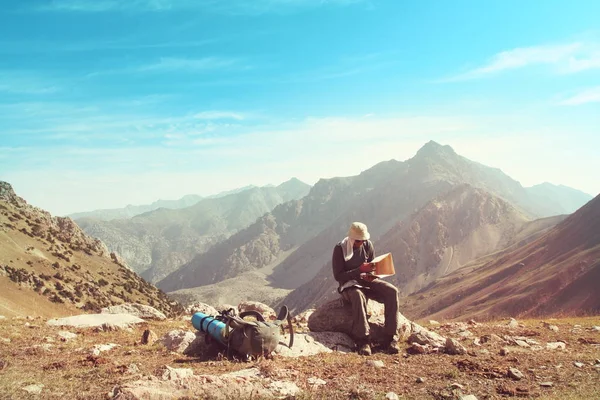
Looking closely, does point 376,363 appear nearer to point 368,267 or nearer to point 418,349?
point 418,349

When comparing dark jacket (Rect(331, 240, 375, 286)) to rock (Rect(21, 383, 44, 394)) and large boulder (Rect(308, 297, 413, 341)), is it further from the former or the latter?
rock (Rect(21, 383, 44, 394))

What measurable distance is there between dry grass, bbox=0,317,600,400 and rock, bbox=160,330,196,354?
10.5 inches

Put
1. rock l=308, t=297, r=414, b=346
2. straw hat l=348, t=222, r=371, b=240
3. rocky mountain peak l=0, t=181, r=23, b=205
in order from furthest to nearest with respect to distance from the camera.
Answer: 1. rocky mountain peak l=0, t=181, r=23, b=205
2. rock l=308, t=297, r=414, b=346
3. straw hat l=348, t=222, r=371, b=240

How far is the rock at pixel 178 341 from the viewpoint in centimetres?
1132

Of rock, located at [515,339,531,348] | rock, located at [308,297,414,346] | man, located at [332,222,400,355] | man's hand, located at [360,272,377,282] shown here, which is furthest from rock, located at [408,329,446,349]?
rock, located at [515,339,531,348]

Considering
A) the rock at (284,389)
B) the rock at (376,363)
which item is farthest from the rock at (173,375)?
the rock at (376,363)

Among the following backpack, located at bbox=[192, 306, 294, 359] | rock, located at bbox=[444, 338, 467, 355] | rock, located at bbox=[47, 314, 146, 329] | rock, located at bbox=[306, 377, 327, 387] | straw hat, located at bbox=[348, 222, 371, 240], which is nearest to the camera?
rock, located at bbox=[306, 377, 327, 387]

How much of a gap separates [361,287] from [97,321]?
41.2 feet

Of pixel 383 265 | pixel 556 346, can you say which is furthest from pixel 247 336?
pixel 556 346

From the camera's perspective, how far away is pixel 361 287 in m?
11.8

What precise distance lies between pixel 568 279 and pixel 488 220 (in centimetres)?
12217

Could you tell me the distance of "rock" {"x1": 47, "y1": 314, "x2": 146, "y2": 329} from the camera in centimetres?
1634

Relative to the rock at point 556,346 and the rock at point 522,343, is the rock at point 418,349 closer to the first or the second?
the rock at point 522,343

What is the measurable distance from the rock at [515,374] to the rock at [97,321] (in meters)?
13.9
